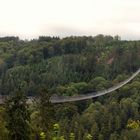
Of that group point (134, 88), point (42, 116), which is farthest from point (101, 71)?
point (42, 116)

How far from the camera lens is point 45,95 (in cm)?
3262

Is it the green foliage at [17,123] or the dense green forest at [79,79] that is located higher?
the green foliage at [17,123]

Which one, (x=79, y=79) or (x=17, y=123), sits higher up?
(x=17, y=123)

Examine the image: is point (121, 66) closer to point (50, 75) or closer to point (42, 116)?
point (50, 75)

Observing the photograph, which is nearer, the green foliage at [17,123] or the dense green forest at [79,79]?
the green foliage at [17,123]

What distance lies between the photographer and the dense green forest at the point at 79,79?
85438 millimetres

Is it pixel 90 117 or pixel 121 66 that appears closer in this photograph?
pixel 90 117

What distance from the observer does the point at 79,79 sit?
402 feet

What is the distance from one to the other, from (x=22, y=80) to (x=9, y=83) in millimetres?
4009

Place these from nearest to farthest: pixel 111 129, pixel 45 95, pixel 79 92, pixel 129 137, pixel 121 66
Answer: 1. pixel 45 95
2. pixel 129 137
3. pixel 111 129
4. pixel 79 92
5. pixel 121 66

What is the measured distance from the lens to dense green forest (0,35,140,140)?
85.4 meters

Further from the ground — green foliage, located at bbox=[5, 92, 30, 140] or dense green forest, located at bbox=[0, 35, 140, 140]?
green foliage, located at bbox=[5, 92, 30, 140]

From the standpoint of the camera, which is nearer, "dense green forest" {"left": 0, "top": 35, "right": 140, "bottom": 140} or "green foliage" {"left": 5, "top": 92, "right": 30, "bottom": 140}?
"green foliage" {"left": 5, "top": 92, "right": 30, "bottom": 140}

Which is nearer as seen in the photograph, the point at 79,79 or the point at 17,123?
the point at 17,123
